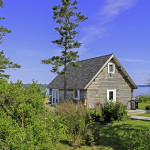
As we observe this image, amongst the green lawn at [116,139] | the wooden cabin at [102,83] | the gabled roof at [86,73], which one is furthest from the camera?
the gabled roof at [86,73]

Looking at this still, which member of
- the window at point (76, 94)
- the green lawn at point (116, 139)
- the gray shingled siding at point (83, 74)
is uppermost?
the gray shingled siding at point (83, 74)

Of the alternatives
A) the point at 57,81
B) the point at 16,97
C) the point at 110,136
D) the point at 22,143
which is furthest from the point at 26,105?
the point at 57,81

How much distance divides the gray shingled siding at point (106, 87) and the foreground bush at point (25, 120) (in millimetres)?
15290

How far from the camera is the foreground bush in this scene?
551cm

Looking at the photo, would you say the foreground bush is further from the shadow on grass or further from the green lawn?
the shadow on grass

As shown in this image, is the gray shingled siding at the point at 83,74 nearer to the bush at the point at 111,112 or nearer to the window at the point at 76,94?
the window at the point at 76,94

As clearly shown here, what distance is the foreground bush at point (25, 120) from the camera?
18.1ft

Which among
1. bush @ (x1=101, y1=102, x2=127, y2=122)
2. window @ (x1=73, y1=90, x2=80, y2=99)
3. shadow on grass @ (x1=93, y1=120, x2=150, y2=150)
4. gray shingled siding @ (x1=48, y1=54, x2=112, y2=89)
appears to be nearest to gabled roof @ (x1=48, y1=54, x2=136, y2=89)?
gray shingled siding @ (x1=48, y1=54, x2=112, y2=89)

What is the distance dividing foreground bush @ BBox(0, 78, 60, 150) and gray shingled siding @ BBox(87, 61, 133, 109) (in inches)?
A: 602

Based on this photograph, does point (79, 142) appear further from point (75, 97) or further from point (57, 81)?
point (57, 81)

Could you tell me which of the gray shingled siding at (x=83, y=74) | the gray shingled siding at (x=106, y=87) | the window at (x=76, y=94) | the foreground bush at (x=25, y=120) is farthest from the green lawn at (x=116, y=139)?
the window at (x=76, y=94)

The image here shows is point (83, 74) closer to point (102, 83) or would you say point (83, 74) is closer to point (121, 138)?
point (102, 83)

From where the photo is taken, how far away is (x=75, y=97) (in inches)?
955

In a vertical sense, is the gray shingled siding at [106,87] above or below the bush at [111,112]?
above
